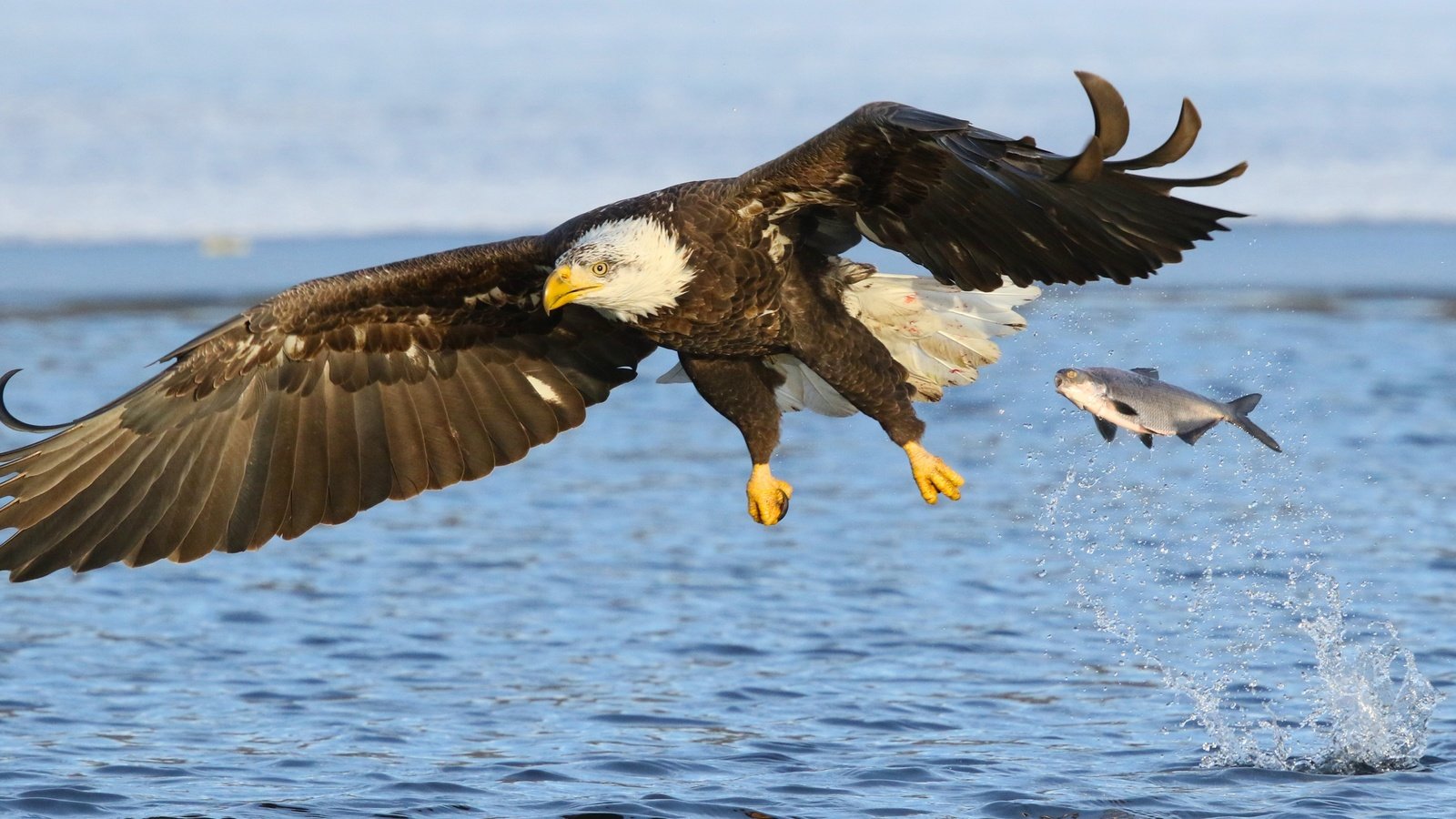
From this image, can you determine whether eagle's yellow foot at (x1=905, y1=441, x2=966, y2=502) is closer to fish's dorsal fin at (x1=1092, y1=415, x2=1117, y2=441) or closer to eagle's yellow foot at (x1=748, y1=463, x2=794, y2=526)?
eagle's yellow foot at (x1=748, y1=463, x2=794, y2=526)

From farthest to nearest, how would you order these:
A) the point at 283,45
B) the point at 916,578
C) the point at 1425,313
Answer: the point at 283,45
the point at 1425,313
the point at 916,578

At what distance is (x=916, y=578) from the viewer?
723 cm

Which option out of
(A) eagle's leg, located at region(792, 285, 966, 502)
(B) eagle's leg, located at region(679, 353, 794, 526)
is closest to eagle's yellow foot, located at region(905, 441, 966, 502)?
(A) eagle's leg, located at region(792, 285, 966, 502)

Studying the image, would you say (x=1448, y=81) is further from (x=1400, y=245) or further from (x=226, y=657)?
(x=226, y=657)

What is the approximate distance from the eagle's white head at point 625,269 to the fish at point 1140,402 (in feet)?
3.41

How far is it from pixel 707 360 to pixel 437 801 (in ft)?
4.83

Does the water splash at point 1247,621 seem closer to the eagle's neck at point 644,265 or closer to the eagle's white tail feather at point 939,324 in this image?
the eagle's white tail feather at point 939,324

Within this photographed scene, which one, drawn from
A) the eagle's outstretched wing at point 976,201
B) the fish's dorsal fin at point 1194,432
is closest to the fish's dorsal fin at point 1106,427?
the fish's dorsal fin at point 1194,432

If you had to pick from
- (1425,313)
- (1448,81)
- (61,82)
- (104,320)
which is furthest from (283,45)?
(1425,313)

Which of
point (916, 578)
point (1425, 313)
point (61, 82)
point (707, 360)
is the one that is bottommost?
point (916, 578)

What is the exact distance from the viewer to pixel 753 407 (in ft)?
18.8

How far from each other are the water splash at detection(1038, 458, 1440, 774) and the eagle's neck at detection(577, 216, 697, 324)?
1975 mm

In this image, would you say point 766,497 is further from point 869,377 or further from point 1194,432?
point 1194,432

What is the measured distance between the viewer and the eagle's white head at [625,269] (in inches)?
198
